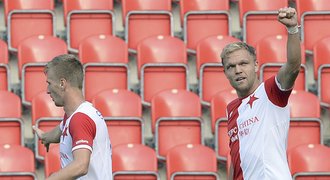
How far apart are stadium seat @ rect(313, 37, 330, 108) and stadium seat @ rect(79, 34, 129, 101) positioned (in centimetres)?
156

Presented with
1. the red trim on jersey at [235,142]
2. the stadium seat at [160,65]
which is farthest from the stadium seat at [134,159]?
the red trim on jersey at [235,142]

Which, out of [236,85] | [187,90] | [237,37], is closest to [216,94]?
[187,90]

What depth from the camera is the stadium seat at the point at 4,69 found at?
8845mm

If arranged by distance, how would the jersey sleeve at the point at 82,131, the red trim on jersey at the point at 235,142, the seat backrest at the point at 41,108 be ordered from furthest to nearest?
the seat backrest at the point at 41,108 → the red trim on jersey at the point at 235,142 → the jersey sleeve at the point at 82,131

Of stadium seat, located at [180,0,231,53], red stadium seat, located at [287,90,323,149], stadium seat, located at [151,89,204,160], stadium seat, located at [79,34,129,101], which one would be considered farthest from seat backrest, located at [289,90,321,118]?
stadium seat, located at [79,34,129,101]

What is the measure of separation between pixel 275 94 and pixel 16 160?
3.21 meters

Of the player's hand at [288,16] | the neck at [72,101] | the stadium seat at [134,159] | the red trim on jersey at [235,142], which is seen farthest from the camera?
the stadium seat at [134,159]

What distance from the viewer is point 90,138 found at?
5.21m

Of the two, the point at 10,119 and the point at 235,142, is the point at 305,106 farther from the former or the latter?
the point at 235,142

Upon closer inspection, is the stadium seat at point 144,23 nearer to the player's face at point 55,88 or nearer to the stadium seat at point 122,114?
the stadium seat at point 122,114

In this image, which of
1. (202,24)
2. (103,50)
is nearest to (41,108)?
(103,50)

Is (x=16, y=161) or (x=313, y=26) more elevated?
(x=313, y=26)

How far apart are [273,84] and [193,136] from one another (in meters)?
3.28

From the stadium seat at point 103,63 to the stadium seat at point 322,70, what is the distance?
5.11 feet
